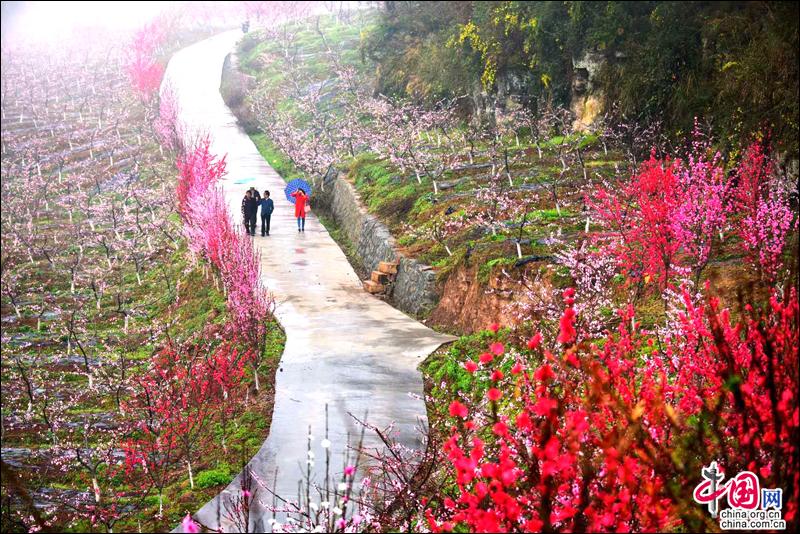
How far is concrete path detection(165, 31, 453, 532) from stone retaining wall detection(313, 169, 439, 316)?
63 cm

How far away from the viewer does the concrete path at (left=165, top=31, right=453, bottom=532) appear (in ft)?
41.6

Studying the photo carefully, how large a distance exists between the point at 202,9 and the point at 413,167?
69598 mm

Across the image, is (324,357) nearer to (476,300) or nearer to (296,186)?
(476,300)

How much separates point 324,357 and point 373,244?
8936 mm

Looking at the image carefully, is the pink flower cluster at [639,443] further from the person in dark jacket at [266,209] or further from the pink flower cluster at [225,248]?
the person in dark jacket at [266,209]

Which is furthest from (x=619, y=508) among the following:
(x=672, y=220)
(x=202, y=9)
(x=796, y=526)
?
(x=202, y=9)

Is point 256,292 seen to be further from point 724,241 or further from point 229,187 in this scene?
point 229,187

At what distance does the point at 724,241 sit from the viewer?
16.7m

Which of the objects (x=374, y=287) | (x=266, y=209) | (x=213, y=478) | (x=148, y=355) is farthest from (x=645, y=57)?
(x=213, y=478)

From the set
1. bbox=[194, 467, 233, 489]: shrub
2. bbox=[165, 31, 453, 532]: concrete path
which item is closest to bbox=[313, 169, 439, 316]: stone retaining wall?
bbox=[165, 31, 453, 532]: concrete path

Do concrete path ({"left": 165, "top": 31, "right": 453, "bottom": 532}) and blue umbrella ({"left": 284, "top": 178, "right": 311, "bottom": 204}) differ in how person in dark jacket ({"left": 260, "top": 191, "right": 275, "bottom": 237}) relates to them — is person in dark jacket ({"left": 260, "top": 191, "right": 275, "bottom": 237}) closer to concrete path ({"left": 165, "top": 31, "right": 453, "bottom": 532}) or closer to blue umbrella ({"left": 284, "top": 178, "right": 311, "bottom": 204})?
concrete path ({"left": 165, "top": 31, "right": 453, "bottom": 532})

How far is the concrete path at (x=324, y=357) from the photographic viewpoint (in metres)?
12.7

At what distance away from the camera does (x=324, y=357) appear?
17.1 metres

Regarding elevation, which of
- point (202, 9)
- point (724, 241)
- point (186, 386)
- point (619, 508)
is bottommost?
point (186, 386)
